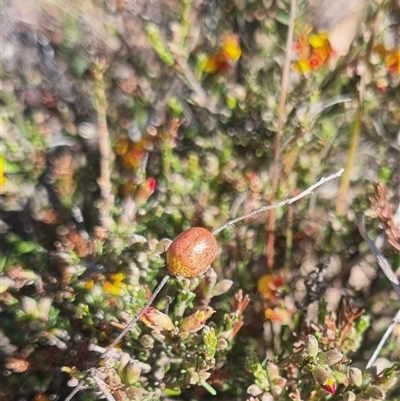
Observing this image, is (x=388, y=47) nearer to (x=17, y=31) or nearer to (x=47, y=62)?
(x=47, y=62)

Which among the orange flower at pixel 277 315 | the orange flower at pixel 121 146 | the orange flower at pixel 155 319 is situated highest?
the orange flower at pixel 121 146

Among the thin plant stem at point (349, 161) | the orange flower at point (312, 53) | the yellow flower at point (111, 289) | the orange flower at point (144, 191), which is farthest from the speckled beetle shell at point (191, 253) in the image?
the orange flower at point (312, 53)

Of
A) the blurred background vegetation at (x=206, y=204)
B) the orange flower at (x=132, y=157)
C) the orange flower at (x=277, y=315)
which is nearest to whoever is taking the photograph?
the blurred background vegetation at (x=206, y=204)

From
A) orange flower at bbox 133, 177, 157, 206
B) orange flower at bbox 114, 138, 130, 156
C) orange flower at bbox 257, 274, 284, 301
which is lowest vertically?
orange flower at bbox 257, 274, 284, 301

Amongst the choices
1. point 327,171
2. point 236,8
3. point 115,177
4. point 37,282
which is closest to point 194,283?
point 37,282

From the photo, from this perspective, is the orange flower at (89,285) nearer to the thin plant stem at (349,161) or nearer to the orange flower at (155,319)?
the orange flower at (155,319)

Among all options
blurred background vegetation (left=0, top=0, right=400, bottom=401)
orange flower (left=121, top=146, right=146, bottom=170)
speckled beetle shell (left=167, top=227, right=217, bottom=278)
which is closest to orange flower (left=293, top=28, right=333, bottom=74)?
blurred background vegetation (left=0, top=0, right=400, bottom=401)

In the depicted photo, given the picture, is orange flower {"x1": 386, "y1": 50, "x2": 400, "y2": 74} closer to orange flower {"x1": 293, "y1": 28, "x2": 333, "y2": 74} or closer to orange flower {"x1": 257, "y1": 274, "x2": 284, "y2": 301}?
orange flower {"x1": 293, "y1": 28, "x2": 333, "y2": 74}
